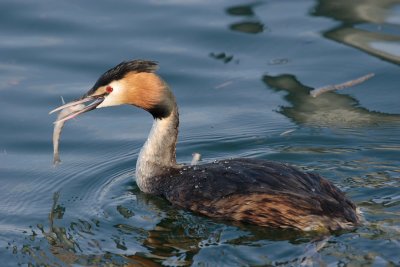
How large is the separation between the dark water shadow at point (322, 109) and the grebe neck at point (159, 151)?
5.37 feet

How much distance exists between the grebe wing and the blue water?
0.37 ft

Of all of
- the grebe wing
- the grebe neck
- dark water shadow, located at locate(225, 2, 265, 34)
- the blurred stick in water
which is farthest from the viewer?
dark water shadow, located at locate(225, 2, 265, 34)

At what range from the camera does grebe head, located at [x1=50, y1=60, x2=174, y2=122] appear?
328 inches

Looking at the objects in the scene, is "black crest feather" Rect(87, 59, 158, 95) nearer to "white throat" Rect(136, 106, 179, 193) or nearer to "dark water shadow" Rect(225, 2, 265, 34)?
"white throat" Rect(136, 106, 179, 193)

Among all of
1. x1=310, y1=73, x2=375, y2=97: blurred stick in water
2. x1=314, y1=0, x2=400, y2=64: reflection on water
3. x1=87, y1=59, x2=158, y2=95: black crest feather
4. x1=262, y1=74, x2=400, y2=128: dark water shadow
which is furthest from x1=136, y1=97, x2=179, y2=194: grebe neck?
x1=314, y1=0, x2=400, y2=64: reflection on water

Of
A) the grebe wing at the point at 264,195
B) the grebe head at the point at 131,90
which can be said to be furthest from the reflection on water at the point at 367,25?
the grebe wing at the point at 264,195

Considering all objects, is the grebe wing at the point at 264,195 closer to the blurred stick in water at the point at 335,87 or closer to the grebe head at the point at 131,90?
the grebe head at the point at 131,90

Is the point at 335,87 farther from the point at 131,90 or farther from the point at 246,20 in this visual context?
the point at 131,90

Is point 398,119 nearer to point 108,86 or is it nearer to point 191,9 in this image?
point 108,86

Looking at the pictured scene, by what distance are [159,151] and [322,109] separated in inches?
85.4

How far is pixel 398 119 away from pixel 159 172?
259 cm

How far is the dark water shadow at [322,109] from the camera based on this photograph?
31.9 feet

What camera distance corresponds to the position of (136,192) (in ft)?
28.3

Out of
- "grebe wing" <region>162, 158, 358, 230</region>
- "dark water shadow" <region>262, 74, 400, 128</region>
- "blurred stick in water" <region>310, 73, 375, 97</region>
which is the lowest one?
"grebe wing" <region>162, 158, 358, 230</region>
